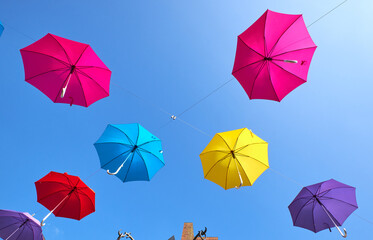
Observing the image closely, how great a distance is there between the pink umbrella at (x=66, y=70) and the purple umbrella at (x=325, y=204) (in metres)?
7.65

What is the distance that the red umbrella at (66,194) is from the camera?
760 centimetres

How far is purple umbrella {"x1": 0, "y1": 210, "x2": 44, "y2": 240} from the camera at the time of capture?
7.66 metres

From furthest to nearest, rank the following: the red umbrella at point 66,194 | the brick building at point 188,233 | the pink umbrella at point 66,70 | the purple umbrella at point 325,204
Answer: the brick building at point 188,233
the red umbrella at point 66,194
the purple umbrella at point 325,204
the pink umbrella at point 66,70

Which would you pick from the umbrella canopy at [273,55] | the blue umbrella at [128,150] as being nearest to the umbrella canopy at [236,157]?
the umbrella canopy at [273,55]

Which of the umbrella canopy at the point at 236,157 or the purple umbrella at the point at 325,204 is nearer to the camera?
the umbrella canopy at the point at 236,157

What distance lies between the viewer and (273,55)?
20.3ft

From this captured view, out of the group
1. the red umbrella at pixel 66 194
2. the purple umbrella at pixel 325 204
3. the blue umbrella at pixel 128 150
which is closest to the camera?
the blue umbrella at pixel 128 150

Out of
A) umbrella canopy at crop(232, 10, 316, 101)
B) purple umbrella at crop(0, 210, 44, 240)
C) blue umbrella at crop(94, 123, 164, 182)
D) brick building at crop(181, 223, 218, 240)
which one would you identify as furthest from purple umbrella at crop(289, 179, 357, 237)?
purple umbrella at crop(0, 210, 44, 240)

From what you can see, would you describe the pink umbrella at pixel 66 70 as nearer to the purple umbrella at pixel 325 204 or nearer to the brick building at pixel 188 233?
the brick building at pixel 188 233

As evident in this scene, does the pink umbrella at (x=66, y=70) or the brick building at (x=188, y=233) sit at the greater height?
the pink umbrella at (x=66, y=70)

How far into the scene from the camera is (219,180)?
777 cm

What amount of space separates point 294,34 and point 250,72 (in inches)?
58.1

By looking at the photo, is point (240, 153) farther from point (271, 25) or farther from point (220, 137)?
point (271, 25)

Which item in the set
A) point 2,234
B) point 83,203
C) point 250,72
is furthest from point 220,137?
point 2,234
